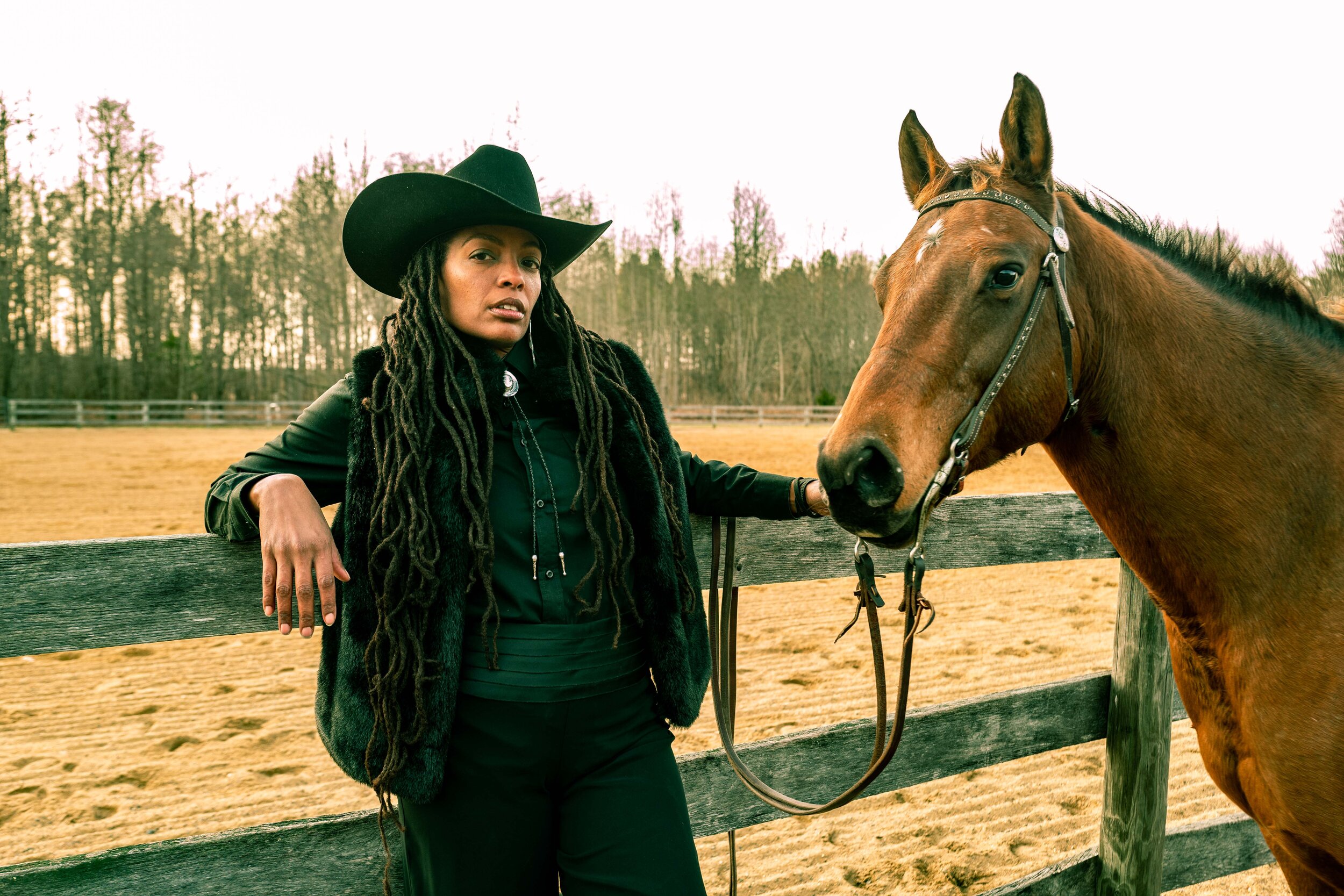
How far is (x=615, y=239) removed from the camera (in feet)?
161

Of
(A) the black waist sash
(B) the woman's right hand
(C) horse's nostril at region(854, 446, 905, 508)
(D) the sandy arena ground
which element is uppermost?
(C) horse's nostril at region(854, 446, 905, 508)

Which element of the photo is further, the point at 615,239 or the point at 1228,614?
the point at 615,239

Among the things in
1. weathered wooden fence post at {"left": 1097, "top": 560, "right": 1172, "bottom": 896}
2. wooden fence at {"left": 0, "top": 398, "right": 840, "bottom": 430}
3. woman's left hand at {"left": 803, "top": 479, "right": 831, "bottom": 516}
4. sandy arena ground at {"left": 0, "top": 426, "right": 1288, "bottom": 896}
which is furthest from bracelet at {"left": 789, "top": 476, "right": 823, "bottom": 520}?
wooden fence at {"left": 0, "top": 398, "right": 840, "bottom": 430}

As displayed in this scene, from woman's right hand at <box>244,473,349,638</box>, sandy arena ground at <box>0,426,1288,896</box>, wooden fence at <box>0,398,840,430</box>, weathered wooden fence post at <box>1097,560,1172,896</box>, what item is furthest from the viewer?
wooden fence at <box>0,398,840,430</box>

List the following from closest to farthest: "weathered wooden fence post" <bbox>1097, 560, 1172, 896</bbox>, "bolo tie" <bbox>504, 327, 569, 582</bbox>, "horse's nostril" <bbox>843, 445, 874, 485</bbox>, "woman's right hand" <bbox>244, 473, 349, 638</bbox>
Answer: "woman's right hand" <bbox>244, 473, 349, 638</bbox>
"horse's nostril" <bbox>843, 445, 874, 485</bbox>
"bolo tie" <bbox>504, 327, 569, 582</bbox>
"weathered wooden fence post" <bbox>1097, 560, 1172, 896</bbox>

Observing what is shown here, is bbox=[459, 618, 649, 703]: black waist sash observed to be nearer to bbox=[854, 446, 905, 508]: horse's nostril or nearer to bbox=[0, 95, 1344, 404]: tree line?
bbox=[854, 446, 905, 508]: horse's nostril

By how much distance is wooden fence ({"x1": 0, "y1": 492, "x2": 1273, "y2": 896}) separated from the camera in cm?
158

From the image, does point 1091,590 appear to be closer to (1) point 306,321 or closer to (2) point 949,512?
(2) point 949,512

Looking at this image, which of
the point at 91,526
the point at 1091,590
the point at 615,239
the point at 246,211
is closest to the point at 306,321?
the point at 246,211

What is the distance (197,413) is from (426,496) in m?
33.9

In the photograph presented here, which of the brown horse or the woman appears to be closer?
the woman

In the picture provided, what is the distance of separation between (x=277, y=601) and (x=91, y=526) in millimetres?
10271

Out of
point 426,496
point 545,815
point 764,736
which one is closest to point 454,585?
point 426,496

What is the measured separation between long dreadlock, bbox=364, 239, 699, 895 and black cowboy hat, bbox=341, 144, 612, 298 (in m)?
0.06
